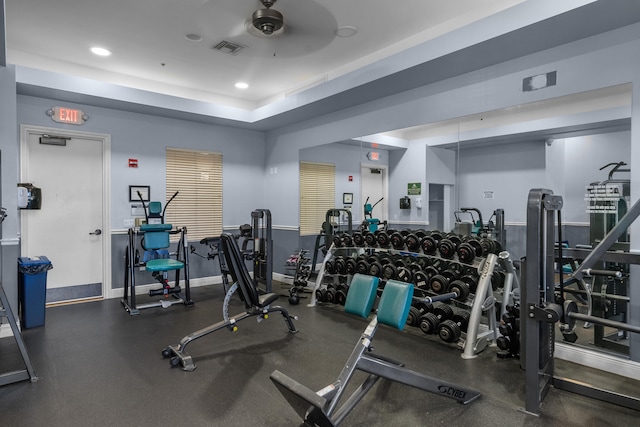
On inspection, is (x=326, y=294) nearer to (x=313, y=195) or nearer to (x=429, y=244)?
(x=429, y=244)

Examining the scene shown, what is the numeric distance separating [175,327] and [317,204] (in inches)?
126

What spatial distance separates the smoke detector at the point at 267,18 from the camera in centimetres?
340

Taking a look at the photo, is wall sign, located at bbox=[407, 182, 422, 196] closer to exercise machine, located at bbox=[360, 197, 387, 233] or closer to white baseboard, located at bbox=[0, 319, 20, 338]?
exercise machine, located at bbox=[360, 197, 387, 233]

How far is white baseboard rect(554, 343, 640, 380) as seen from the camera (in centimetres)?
308

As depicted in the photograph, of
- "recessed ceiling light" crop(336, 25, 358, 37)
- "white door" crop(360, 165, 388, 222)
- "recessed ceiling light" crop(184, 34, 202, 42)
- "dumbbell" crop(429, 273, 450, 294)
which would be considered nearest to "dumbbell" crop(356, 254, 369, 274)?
"dumbbell" crop(429, 273, 450, 294)

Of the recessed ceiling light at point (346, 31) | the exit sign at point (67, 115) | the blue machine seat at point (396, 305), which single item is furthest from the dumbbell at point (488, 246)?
the exit sign at point (67, 115)

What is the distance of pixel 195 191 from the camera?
21.4 feet

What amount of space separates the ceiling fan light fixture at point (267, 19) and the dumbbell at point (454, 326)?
10.7 feet

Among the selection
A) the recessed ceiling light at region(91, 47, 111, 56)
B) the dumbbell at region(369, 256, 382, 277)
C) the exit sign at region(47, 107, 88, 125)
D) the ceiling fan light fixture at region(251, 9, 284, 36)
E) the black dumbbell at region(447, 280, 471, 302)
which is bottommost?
the black dumbbell at region(447, 280, 471, 302)

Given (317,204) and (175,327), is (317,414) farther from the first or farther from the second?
(317,204)

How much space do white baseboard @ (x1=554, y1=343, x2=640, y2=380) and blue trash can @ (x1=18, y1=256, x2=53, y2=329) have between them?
5.57 meters

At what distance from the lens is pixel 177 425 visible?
7.84 feet

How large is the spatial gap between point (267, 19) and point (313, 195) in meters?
3.57

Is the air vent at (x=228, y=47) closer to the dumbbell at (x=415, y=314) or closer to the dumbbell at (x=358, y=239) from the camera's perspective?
the dumbbell at (x=358, y=239)
